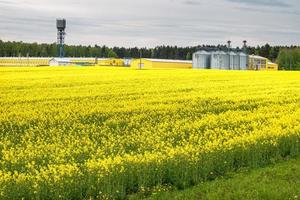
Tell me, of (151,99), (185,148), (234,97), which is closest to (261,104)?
(234,97)

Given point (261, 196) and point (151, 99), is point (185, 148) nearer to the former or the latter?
point (261, 196)

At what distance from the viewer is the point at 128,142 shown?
17.2 metres

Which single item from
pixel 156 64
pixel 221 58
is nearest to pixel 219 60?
pixel 221 58

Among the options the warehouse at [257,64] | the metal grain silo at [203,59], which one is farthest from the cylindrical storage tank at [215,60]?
the warehouse at [257,64]

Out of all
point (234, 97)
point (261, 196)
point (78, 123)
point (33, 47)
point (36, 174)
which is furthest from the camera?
point (33, 47)

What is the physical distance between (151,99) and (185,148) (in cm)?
1629

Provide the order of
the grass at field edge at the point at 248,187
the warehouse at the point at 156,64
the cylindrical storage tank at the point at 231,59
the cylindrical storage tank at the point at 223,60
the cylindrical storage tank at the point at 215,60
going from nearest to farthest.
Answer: the grass at field edge at the point at 248,187, the cylindrical storage tank at the point at 231,59, the cylindrical storage tank at the point at 223,60, the cylindrical storage tank at the point at 215,60, the warehouse at the point at 156,64

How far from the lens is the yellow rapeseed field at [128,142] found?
41.0ft

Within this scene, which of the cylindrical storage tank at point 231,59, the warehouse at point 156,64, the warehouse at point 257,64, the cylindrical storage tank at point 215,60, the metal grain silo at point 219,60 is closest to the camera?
the cylindrical storage tank at point 231,59

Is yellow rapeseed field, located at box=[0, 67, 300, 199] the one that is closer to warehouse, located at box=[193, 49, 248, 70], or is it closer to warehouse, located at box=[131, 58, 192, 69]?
warehouse, located at box=[193, 49, 248, 70]

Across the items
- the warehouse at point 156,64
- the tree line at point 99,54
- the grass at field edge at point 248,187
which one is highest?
the tree line at point 99,54

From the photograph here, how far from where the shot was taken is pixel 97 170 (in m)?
13.1

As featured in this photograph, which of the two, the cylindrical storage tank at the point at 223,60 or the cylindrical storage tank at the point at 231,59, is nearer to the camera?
the cylindrical storage tank at the point at 231,59

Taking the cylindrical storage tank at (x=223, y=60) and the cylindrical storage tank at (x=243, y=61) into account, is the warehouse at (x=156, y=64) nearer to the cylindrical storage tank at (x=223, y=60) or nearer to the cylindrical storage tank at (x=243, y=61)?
the cylindrical storage tank at (x=223, y=60)
